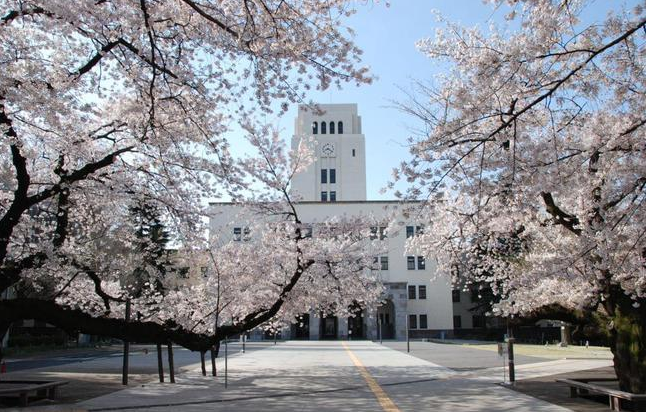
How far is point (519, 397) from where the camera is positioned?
1232 centimetres

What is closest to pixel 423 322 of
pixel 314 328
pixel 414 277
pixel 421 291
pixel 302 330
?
pixel 421 291

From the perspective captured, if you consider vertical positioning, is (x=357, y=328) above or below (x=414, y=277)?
below

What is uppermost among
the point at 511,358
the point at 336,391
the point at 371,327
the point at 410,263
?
the point at 410,263

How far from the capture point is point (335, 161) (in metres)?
73.2

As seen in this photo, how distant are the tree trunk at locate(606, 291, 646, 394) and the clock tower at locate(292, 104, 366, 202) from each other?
59.8 meters

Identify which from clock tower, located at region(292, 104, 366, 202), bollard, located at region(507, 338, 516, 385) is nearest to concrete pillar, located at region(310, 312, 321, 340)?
clock tower, located at region(292, 104, 366, 202)

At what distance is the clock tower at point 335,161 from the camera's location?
71.7m

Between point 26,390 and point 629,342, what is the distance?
11.7 m

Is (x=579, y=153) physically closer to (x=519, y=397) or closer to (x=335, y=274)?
(x=519, y=397)

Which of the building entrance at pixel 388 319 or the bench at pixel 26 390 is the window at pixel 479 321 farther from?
the bench at pixel 26 390

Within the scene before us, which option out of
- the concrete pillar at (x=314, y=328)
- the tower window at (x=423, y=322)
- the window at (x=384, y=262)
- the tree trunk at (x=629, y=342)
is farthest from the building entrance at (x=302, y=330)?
the tree trunk at (x=629, y=342)

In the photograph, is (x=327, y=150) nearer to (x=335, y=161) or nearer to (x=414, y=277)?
(x=335, y=161)

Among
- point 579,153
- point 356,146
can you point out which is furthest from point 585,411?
point 356,146

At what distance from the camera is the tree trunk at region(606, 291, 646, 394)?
10641mm
